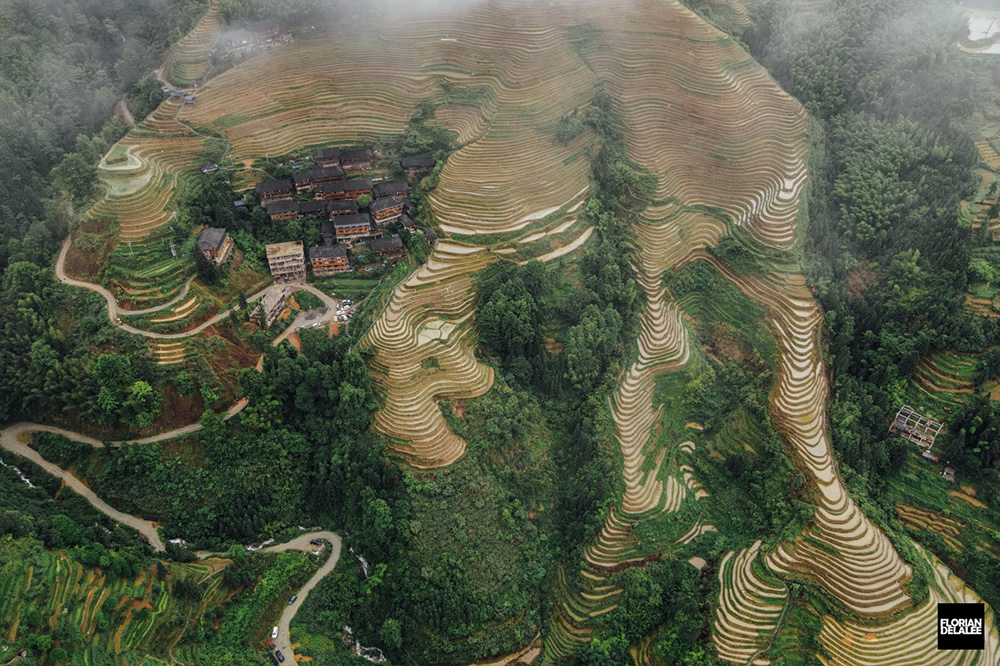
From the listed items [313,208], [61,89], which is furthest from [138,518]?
[61,89]

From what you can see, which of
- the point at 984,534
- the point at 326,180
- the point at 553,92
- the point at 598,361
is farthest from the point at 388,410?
the point at 984,534

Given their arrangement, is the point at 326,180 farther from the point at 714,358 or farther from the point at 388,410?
the point at 714,358

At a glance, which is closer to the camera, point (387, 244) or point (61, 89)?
point (387, 244)

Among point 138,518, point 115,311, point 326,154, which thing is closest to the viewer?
point 138,518

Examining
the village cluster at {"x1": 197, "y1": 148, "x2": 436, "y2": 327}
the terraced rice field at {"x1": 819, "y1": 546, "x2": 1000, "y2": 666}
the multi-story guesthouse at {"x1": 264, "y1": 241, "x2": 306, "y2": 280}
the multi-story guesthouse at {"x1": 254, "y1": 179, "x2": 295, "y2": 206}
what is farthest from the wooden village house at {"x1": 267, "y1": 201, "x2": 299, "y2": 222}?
the terraced rice field at {"x1": 819, "y1": 546, "x2": 1000, "y2": 666}

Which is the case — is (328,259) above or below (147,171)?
below

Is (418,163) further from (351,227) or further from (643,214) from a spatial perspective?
(643,214)

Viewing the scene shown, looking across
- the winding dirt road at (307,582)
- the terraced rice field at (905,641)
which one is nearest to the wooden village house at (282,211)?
the winding dirt road at (307,582)
